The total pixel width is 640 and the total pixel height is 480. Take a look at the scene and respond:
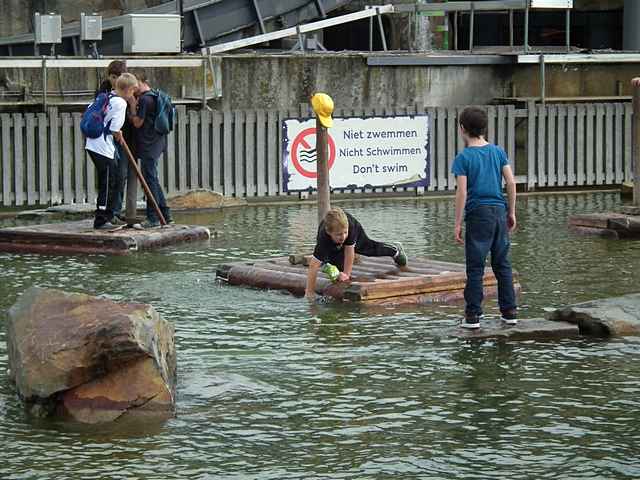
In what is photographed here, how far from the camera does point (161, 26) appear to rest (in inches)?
993

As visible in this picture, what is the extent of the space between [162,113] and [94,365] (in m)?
8.21

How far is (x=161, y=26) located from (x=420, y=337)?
14.3m

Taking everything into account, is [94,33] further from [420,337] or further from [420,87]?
[420,337]

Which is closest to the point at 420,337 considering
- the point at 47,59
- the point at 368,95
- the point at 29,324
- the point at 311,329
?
the point at 311,329

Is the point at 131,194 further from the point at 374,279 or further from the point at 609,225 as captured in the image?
the point at 609,225

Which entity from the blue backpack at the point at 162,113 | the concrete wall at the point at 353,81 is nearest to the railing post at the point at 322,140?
the blue backpack at the point at 162,113

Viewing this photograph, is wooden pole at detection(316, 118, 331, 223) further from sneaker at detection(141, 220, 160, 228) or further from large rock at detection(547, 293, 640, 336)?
sneaker at detection(141, 220, 160, 228)

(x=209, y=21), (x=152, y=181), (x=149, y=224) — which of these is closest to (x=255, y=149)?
(x=149, y=224)

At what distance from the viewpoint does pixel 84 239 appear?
661 inches

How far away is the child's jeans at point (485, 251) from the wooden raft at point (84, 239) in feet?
19.0

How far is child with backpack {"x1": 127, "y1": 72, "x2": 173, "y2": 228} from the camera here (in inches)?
678

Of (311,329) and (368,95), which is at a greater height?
(368,95)

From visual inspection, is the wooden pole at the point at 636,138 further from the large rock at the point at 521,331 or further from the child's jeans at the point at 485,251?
the child's jeans at the point at 485,251

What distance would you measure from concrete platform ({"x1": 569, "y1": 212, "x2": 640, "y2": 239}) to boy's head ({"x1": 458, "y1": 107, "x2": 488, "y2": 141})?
7.14 meters
